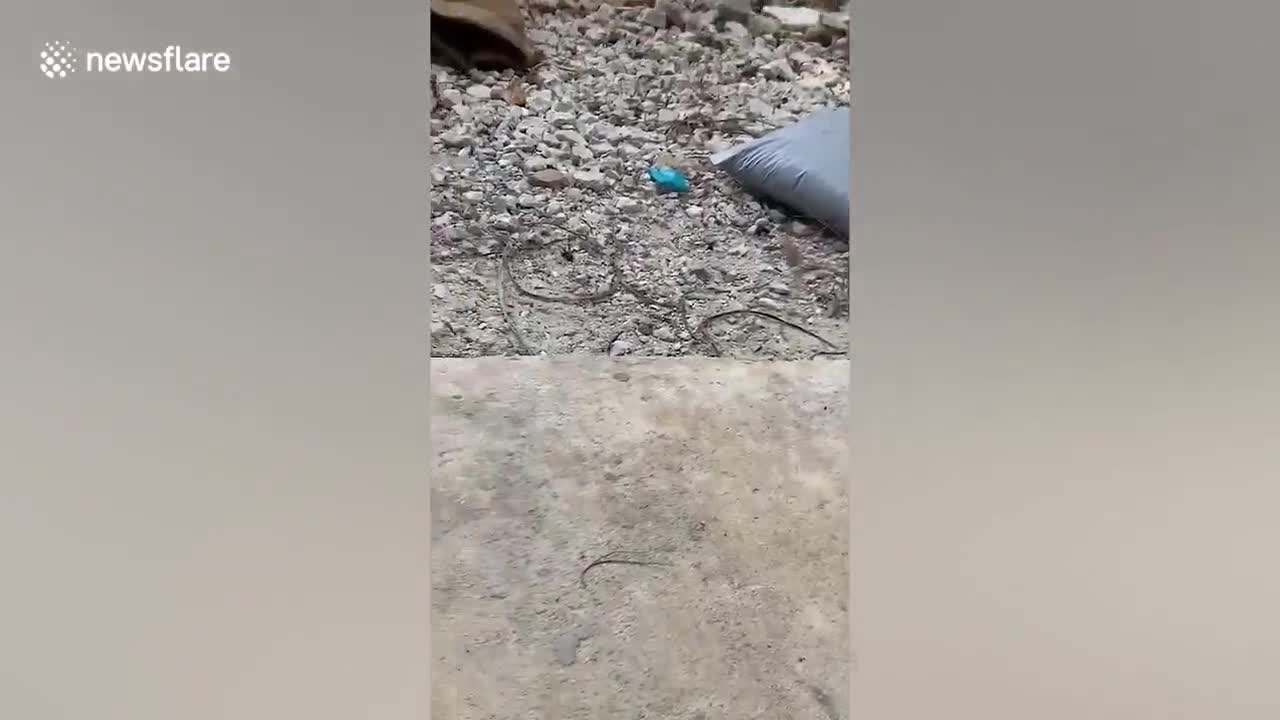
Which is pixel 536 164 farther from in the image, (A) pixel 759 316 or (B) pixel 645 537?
(B) pixel 645 537

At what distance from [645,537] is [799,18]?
106 centimetres

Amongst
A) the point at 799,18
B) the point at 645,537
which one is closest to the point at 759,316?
the point at 645,537
